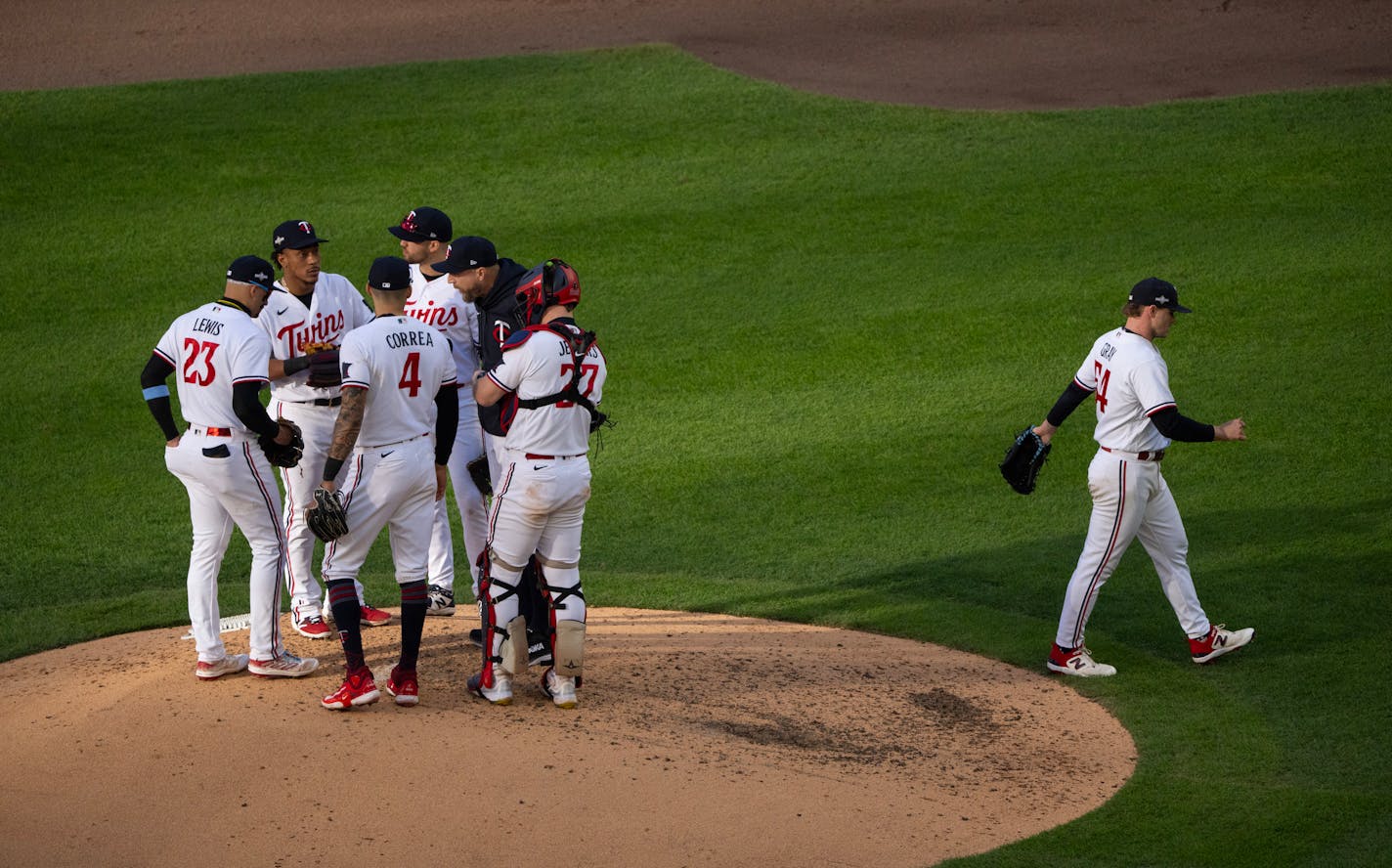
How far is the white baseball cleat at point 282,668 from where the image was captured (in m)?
5.94

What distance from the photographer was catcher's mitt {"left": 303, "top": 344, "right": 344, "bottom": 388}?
6.25 metres

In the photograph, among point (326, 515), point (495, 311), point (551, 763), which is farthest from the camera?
point (495, 311)

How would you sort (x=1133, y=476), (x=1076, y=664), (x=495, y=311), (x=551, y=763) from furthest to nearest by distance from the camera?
1. (x=1076, y=664)
2. (x=1133, y=476)
3. (x=495, y=311)
4. (x=551, y=763)

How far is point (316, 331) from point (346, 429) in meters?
1.22

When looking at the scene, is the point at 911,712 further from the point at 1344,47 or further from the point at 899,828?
the point at 1344,47

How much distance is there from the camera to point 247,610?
7254 mm

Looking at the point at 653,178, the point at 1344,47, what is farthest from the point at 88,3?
the point at 1344,47

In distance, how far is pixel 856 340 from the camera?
11.0 meters

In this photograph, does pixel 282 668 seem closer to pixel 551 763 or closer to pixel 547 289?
pixel 551 763

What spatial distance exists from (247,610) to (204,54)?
11325 millimetres

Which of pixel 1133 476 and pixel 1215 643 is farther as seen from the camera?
pixel 1215 643

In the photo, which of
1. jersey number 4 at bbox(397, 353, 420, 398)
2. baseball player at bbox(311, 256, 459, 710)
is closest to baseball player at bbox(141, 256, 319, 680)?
baseball player at bbox(311, 256, 459, 710)

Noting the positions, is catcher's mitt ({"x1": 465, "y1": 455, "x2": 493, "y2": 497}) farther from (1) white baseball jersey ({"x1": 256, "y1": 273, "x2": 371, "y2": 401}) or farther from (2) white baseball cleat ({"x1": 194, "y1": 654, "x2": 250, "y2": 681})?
(2) white baseball cleat ({"x1": 194, "y1": 654, "x2": 250, "y2": 681})

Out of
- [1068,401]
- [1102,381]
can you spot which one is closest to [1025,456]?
[1068,401]
